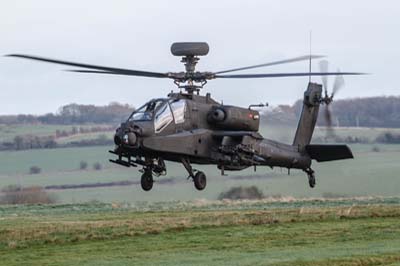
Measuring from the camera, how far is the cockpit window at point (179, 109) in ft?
132

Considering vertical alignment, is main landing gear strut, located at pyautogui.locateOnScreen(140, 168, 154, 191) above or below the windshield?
below

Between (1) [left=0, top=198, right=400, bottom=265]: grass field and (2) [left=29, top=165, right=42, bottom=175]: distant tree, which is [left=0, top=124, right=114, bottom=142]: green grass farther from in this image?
(1) [left=0, top=198, right=400, bottom=265]: grass field

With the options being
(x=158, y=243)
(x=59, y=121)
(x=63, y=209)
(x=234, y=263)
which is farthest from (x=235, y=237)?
(x=59, y=121)

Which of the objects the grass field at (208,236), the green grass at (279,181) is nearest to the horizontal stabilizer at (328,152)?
the grass field at (208,236)

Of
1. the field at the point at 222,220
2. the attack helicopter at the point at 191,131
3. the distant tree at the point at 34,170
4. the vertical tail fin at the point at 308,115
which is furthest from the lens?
the distant tree at the point at 34,170

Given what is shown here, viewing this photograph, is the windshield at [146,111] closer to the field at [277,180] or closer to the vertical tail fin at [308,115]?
the field at [277,180]

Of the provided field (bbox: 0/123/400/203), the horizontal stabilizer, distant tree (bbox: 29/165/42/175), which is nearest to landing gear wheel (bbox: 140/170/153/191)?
field (bbox: 0/123/400/203)

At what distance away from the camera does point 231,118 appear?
1640 inches

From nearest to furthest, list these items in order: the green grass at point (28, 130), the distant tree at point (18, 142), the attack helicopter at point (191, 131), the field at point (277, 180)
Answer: the attack helicopter at point (191, 131)
the field at point (277, 180)
the distant tree at point (18, 142)
the green grass at point (28, 130)

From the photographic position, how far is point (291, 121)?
1892 inches

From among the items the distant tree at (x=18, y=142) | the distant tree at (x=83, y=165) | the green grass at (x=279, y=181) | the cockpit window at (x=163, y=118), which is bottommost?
the green grass at (x=279, y=181)

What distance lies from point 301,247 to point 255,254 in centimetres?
218

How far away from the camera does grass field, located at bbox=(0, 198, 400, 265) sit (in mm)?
33031

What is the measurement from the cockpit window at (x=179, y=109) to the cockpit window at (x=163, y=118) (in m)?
0.23
